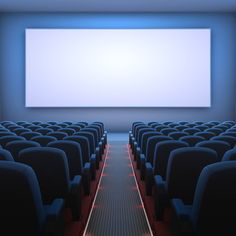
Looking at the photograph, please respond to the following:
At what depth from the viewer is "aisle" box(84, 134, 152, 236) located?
3.05 metres

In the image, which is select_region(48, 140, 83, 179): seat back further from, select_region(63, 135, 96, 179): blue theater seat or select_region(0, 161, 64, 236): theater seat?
select_region(0, 161, 64, 236): theater seat

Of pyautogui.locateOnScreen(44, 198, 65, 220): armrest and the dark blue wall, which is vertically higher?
the dark blue wall

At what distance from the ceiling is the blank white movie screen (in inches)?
31.7

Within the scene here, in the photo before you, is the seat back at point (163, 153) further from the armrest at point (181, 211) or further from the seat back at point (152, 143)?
the armrest at point (181, 211)

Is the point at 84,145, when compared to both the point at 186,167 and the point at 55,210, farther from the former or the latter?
the point at 55,210

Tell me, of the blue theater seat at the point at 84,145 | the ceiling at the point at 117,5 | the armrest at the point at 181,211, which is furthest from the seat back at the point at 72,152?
the ceiling at the point at 117,5

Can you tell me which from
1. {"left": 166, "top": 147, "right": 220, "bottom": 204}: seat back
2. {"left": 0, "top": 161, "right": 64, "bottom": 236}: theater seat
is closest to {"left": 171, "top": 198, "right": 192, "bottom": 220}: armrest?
{"left": 166, "top": 147, "right": 220, "bottom": 204}: seat back

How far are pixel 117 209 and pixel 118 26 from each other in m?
11.1

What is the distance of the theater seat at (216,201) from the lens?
1766mm

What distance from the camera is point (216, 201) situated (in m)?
1.80

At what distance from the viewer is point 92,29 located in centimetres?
1358

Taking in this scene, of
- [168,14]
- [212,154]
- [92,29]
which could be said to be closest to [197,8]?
[168,14]

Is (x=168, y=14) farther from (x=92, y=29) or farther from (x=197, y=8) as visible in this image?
(x=92, y=29)

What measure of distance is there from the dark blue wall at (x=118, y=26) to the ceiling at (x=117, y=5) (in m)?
0.37
